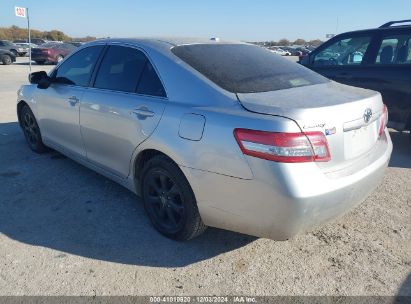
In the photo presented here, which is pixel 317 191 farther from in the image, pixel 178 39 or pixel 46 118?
pixel 46 118

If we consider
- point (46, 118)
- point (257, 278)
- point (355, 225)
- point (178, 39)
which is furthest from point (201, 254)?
point (46, 118)

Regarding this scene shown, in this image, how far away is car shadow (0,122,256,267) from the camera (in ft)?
9.53

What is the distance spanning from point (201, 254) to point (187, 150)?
87 cm

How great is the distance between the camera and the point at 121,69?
3.49 m

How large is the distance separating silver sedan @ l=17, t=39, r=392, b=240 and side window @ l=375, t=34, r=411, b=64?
284cm

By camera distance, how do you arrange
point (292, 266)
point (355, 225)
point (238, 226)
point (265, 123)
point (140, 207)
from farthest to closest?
point (140, 207)
point (355, 225)
point (292, 266)
point (238, 226)
point (265, 123)

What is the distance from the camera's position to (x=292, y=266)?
8.98 ft

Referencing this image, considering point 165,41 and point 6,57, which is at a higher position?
point 165,41

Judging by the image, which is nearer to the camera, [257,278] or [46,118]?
[257,278]

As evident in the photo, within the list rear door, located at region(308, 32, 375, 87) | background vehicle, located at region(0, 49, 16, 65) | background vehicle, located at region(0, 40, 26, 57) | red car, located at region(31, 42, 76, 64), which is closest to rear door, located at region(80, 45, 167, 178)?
rear door, located at region(308, 32, 375, 87)

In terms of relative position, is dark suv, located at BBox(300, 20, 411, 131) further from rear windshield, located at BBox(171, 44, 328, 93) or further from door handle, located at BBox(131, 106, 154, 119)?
door handle, located at BBox(131, 106, 154, 119)

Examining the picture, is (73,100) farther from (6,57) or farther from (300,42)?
(300,42)

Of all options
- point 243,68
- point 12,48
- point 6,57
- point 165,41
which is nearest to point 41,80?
point 165,41

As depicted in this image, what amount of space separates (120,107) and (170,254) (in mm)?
1345
